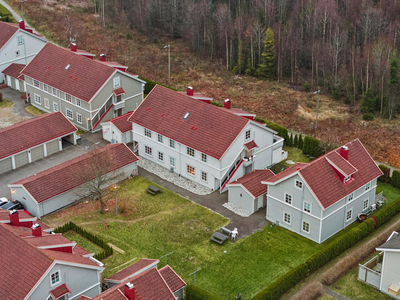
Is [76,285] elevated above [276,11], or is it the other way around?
[276,11]

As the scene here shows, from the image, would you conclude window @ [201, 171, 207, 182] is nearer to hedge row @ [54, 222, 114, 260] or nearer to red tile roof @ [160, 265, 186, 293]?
hedge row @ [54, 222, 114, 260]

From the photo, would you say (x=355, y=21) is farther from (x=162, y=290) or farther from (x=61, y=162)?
(x=162, y=290)

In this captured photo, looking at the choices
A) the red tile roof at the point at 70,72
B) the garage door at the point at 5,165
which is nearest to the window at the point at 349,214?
the red tile roof at the point at 70,72

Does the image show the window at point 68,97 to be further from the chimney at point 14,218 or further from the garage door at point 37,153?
the chimney at point 14,218

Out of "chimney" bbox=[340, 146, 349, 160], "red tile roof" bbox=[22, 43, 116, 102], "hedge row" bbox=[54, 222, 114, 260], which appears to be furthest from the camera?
"red tile roof" bbox=[22, 43, 116, 102]

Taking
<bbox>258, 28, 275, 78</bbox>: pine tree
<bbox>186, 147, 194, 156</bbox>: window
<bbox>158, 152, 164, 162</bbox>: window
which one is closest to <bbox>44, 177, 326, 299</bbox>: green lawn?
<bbox>186, 147, 194, 156</bbox>: window

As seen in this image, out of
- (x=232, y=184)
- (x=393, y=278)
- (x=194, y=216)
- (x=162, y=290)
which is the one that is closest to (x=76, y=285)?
(x=162, y=290)
